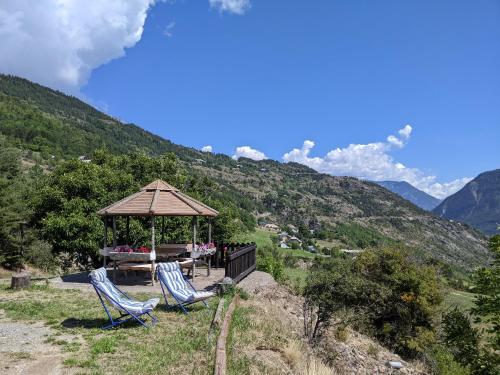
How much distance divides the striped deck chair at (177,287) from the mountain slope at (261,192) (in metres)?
89.2

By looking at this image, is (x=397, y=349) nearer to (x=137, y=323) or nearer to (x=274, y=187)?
(x=137, y=323)

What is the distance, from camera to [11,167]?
24.6 meters

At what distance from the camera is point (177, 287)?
9.44 m

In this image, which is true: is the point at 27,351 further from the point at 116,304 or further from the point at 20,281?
the point at 20,281

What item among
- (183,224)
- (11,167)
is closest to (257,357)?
(183,224)

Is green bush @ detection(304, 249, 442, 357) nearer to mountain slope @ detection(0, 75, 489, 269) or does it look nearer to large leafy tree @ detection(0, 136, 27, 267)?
large leafy tree @ detection(0, 136, 27, 267)

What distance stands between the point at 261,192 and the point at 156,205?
153048 mm

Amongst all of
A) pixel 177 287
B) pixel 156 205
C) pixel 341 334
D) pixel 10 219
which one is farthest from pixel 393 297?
pixel 10 219

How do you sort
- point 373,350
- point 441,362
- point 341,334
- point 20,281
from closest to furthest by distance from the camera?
point 20,281, point 341,334, point 373,350, point 441,362

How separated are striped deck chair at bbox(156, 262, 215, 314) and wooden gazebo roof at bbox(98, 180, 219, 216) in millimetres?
3290

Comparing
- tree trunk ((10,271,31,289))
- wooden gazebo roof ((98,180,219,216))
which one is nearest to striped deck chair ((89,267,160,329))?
wooden gazebo roof ((98,180,219,216))

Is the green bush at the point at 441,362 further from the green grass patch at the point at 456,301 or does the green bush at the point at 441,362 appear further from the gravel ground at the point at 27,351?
the gravel ground at the point at 27,351

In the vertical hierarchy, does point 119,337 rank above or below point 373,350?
above

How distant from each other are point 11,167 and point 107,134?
12213 centimetres
